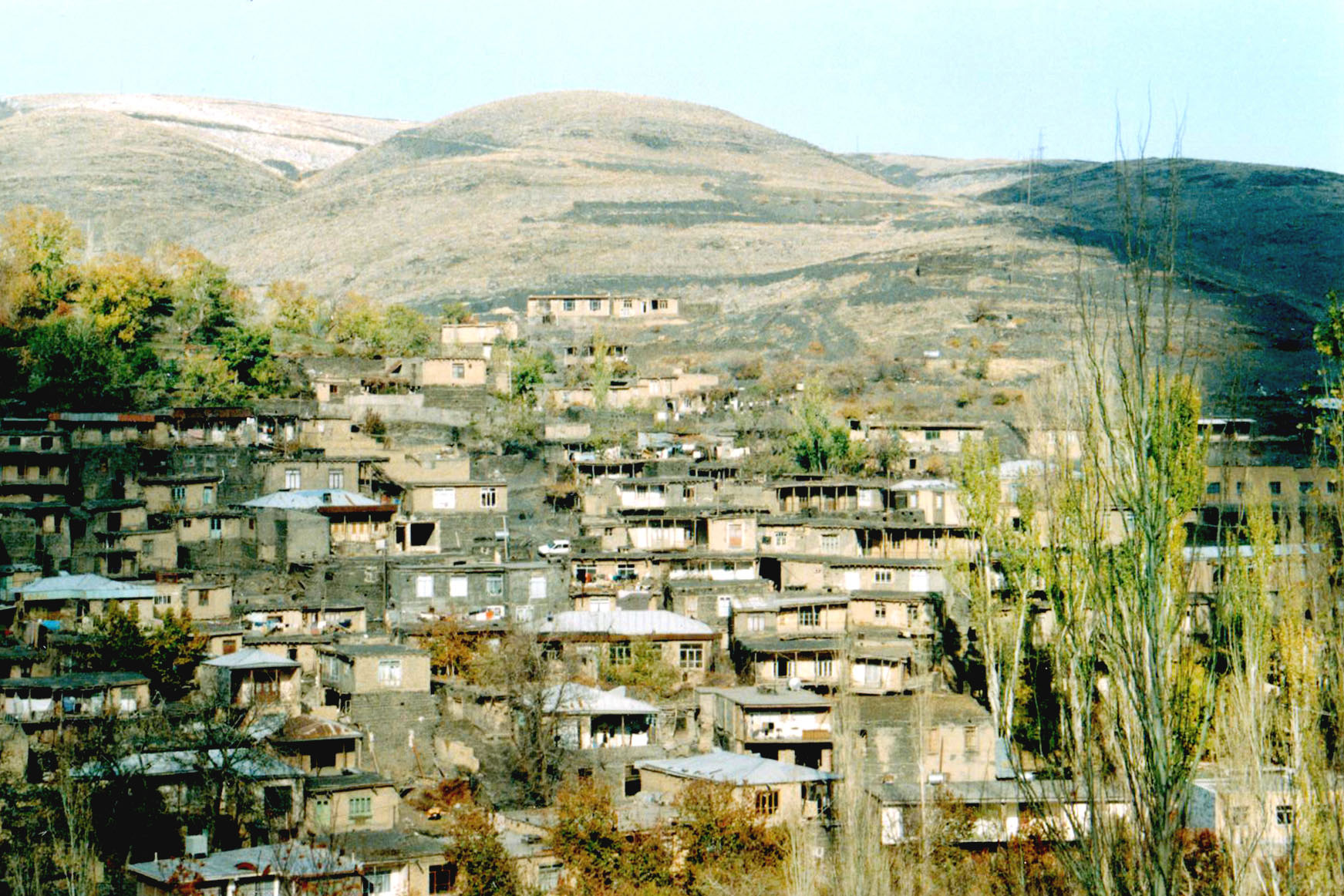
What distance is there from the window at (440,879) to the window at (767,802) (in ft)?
11.6

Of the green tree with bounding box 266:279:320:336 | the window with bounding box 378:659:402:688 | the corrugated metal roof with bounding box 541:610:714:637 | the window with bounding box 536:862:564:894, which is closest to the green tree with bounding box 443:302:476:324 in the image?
the green tree with bounding box 266:279:320:336

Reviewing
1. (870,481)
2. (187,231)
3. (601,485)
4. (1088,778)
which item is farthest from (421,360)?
(187,231)

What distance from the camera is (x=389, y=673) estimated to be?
21.1m

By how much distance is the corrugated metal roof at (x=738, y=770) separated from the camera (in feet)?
61.3

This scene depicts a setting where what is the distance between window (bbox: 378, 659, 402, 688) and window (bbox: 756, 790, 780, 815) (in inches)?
203

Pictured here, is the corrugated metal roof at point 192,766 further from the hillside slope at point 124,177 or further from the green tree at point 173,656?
the hillside slope at point 124,177

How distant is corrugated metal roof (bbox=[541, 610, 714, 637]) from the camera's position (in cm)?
2436

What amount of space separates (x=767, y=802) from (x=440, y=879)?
12.8 feet

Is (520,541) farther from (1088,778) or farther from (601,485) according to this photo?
(1088,778)

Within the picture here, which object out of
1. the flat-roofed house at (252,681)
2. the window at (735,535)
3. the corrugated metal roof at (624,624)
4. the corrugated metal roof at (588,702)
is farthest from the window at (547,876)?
the window at (735,535)

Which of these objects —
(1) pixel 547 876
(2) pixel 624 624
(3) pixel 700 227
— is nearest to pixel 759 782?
(1) pixel 547 876

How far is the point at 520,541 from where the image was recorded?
28828mm

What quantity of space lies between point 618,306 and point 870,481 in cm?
2849

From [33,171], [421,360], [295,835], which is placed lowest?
[295,835]
